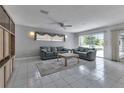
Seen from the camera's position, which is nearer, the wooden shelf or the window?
the wooden shelf

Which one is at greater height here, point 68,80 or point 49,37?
point 49,37

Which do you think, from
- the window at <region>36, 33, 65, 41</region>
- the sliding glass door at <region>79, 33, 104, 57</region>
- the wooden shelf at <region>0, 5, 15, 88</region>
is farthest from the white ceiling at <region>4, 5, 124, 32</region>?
the sliding glass door at <region>79, 33, 104, 57</region>

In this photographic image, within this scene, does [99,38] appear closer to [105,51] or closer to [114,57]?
[105,51]

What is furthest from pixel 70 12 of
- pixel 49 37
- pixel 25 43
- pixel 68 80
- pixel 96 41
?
pixel 96 41

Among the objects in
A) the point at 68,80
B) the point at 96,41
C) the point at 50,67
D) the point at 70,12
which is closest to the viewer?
the point at 68,80

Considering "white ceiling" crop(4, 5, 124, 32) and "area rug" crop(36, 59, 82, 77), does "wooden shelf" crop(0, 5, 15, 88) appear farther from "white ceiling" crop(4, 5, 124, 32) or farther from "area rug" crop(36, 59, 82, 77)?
"area rug" crop(36, 59, 82, 77)

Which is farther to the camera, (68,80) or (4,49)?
(68,80)

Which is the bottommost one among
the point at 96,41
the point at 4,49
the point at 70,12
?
the point at 4,49

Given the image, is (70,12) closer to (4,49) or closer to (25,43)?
(4,49)

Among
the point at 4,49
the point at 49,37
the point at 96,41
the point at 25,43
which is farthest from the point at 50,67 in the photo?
the point at 96,41

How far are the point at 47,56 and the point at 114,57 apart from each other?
4722mm

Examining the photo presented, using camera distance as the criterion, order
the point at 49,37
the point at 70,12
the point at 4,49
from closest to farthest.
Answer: the point at 4,49 → the point at 70,12 → the point at 49,37
